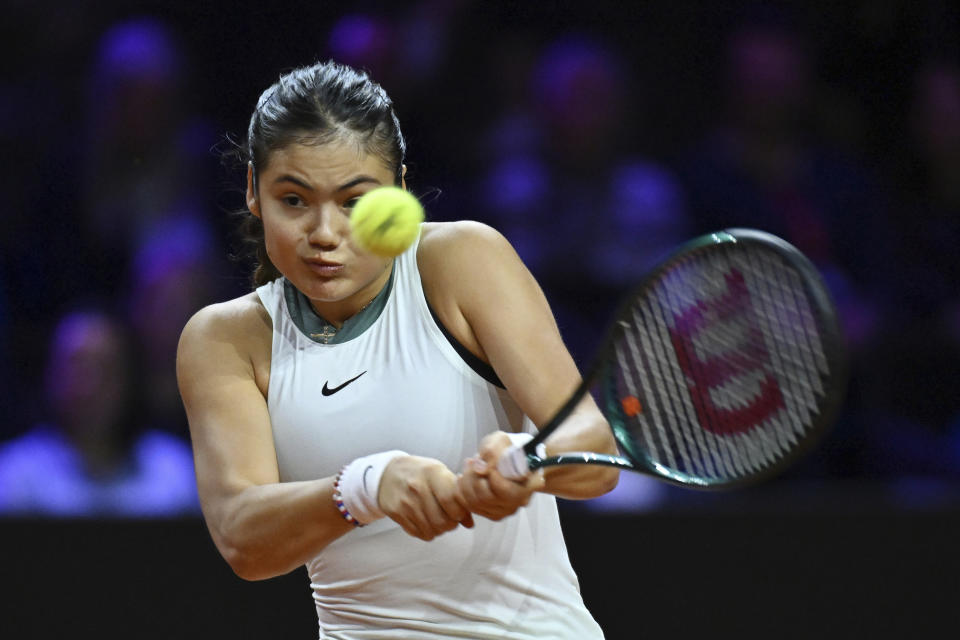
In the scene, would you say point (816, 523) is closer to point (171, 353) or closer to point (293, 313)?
point (293, 313)

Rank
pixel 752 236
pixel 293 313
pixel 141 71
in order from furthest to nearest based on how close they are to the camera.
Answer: pixel 141 71, pixel 293 313, pixel 752 236

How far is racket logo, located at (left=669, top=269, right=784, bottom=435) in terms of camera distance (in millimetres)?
1763

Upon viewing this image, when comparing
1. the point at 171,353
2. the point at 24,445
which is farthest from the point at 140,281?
the point at 24,445

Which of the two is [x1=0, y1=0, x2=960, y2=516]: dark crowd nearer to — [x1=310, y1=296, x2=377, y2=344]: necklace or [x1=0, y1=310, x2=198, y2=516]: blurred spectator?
[x1=0, y1=310, x2=198, y2=516]: blurred spectator

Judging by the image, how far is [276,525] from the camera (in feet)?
5.83

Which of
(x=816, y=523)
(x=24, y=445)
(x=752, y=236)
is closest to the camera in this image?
(x=752, y=236)

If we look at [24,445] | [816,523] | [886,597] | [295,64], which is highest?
[295,64]

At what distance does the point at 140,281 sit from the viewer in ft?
12.3

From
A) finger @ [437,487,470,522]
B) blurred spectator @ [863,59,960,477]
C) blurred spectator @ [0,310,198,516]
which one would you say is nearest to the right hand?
finger @ [437,487,470,522]

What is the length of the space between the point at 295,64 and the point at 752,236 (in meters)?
2.80

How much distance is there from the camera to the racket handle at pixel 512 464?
1.57 meters

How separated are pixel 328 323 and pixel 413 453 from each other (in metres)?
0.27

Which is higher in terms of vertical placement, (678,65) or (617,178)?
(678,65)

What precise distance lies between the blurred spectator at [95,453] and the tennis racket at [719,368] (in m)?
1.85
